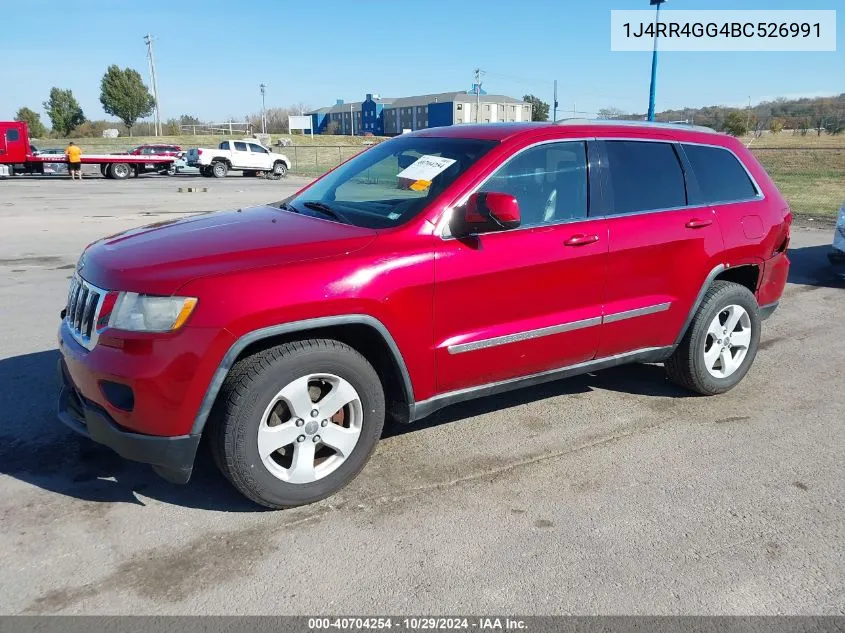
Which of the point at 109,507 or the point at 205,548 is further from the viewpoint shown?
the point at 109,507

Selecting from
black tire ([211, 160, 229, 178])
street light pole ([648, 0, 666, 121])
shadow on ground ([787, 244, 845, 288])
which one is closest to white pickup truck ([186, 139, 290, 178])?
black tire ([211, 160, 229, 178])

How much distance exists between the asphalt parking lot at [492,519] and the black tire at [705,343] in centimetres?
14

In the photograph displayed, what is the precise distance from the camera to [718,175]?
15.6 ft

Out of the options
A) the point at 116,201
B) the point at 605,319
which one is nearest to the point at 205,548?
the point at 605,319

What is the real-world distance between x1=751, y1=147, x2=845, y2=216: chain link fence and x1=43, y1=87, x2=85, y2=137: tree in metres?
70.3

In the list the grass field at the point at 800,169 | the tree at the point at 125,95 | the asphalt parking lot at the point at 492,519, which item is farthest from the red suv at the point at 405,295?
the tree at the point at 125,95

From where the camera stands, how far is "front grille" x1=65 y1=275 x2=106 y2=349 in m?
3.14

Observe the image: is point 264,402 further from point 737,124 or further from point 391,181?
point 737,124

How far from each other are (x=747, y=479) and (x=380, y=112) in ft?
386

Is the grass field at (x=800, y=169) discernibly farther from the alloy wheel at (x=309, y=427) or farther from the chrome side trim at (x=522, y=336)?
the alloy wheel at (x=309, y=427)

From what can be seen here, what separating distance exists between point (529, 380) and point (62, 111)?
8580 centimetres

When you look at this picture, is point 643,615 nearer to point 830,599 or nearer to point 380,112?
point 830,599

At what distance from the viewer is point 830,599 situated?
8.95ft

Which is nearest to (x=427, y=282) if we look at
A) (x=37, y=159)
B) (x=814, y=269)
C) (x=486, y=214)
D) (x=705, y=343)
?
(x=486, y=214)
